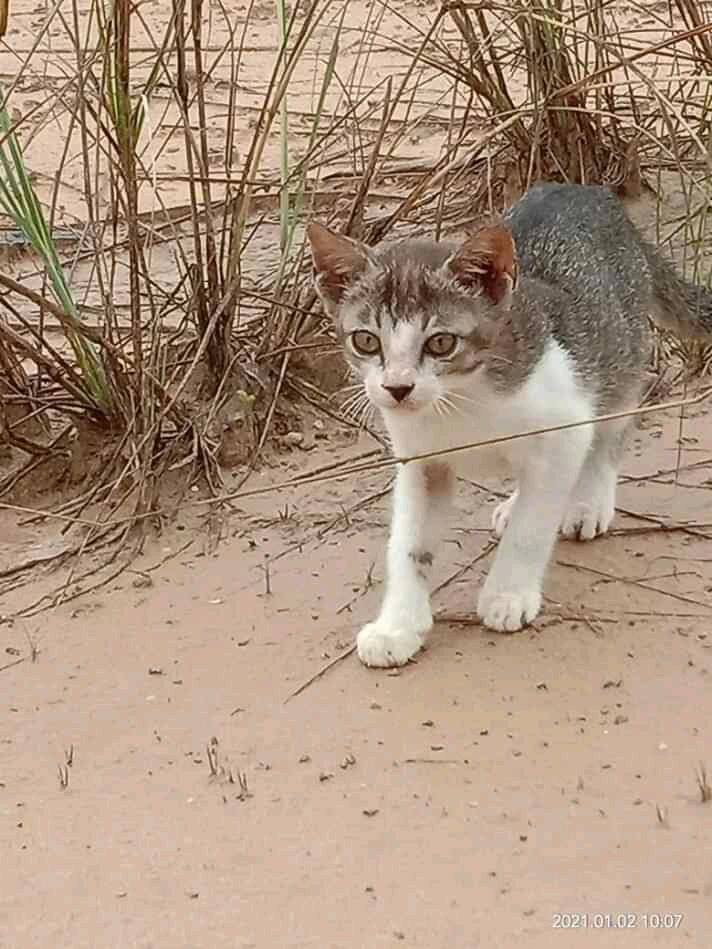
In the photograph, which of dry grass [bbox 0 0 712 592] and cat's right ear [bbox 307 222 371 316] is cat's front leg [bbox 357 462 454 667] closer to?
cat's right ear [bbox 307 222 371 316]

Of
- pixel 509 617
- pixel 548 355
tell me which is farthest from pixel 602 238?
pixel 509 617

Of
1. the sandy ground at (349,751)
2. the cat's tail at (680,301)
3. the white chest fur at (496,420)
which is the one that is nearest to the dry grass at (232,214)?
the cat's tail at (680,301)

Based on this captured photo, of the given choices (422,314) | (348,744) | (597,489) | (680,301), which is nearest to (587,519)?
(597,489)

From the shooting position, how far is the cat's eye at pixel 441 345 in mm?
2832

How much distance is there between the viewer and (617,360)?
3.37 metres

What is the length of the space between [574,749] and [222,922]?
680 mm

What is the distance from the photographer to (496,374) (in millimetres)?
2941

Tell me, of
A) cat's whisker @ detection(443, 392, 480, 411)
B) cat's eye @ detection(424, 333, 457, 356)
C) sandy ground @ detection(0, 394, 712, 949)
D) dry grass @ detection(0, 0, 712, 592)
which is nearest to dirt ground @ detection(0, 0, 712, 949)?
sandy ground @ detection(0, 394, 712, 949)

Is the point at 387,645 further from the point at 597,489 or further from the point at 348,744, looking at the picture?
the point at 597,489

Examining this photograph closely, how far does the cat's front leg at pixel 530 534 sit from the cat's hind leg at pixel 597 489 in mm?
305

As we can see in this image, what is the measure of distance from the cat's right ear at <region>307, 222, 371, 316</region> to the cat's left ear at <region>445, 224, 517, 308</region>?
0.19 m

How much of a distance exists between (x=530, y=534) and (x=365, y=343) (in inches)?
19.8

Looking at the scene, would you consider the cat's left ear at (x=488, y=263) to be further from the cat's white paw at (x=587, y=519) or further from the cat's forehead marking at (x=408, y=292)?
the cat's white paw at (x=587, y=519)

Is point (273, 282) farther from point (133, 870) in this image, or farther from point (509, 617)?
point (133, 870)
